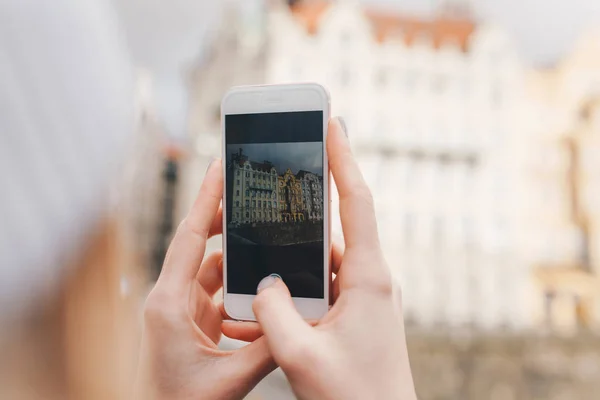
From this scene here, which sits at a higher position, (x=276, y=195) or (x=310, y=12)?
(x=310, y=12)

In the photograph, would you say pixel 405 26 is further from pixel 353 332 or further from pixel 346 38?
pixel 353 332

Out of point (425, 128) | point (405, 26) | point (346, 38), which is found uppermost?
point (405, 26)

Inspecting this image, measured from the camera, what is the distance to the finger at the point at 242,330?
1.06 feet

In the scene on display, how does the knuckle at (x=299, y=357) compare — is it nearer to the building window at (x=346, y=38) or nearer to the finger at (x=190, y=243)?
the finger at (x=190, y=243)

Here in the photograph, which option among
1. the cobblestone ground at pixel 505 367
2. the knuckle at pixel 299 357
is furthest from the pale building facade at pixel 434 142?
the knuckle at pixel 299 357

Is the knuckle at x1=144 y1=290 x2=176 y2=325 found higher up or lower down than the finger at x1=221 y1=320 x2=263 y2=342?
higher up

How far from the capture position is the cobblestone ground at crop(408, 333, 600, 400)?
8.78ft

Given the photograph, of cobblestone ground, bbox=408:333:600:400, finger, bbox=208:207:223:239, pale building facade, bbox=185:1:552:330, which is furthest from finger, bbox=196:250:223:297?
pale building facade, bbox=185:1:552:330

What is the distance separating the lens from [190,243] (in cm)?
27

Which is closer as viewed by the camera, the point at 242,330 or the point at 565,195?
the point at 242,330

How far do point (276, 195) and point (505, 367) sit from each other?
288 centimetres

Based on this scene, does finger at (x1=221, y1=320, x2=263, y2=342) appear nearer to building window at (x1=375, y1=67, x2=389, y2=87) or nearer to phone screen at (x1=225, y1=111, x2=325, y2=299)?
phone screen at (x1=225, y1=111, x2=325, y2=299)

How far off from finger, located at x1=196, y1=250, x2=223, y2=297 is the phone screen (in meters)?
0.02

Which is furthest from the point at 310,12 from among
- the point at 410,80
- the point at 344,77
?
the point at 410,80
